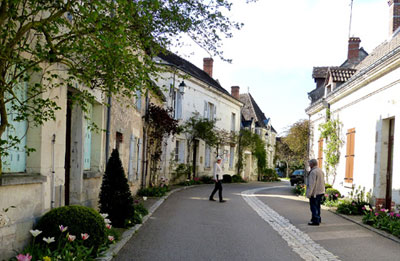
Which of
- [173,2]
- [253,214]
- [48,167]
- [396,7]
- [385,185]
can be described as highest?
[396,7]

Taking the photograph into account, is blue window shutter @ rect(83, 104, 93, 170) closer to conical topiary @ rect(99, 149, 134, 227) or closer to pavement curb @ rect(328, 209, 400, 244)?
conical topiary @ rect(99, 149, 134, 227)

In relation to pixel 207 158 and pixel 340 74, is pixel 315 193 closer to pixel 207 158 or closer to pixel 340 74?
pixel 340 74

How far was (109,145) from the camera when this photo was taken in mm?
10555

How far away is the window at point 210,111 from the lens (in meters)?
27.3

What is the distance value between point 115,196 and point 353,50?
56.0 feet

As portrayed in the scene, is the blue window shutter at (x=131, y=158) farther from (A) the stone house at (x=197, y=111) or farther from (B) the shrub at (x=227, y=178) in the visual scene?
(B) the shrub at (x=227, y=178)

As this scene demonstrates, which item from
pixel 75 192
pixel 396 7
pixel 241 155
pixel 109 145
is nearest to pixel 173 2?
pixel 75 192

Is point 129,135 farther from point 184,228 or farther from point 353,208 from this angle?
point 353,208

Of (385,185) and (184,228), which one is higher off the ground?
(385,185)

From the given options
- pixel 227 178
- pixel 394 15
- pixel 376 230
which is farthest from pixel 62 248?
pixel 227 178

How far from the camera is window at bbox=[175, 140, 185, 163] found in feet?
76.6

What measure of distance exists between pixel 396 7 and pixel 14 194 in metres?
14.0

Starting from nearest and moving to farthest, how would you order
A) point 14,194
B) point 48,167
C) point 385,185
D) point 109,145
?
point 14,194, point 48,167, point 109,145, point 385,185

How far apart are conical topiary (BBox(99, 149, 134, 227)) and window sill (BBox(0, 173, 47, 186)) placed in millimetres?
2065
